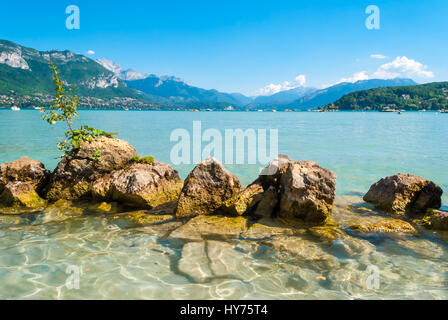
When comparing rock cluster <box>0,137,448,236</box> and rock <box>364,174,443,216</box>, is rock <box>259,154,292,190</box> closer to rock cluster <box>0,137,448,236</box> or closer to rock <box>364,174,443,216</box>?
rock cluster <box>0,137,448,236</box>

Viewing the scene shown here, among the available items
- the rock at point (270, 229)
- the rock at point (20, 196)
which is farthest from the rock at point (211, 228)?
the rock at point (20, 196)

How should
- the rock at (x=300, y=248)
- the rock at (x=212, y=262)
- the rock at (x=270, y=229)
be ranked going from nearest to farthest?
the rock at (x=212, y=262)
the rock at (x=300, y=248)
the rock at (x=270, y=229)

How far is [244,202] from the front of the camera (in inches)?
410

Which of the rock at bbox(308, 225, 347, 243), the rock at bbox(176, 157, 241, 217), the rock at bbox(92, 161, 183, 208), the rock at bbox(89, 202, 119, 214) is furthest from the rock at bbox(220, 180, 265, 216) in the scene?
the rock at bbox(89, 202, 119, 214)

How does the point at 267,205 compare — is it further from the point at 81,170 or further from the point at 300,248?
the point at 81,170

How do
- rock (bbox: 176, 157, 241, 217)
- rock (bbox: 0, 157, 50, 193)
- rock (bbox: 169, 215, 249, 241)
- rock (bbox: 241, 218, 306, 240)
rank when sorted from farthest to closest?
rock (bbox: 0, 157, 50, 193)
rock (bbox: 176, 157, 241, 217)
rock (bbox: 241, 218, 306, 240)
rock (bbox: 169, 215, 249, 241)

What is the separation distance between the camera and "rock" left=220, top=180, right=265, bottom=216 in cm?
1021

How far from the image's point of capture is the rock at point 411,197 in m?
11.0

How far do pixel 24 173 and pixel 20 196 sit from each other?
5.85ft

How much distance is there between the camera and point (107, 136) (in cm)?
1334

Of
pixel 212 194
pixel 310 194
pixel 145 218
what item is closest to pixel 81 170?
pixel 145 218

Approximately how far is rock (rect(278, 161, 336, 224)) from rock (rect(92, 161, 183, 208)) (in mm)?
5406

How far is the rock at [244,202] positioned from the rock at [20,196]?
26.8ft

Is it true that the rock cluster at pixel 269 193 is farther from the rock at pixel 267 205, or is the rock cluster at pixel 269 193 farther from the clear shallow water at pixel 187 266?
the clear shallow water at pixel 187 266
